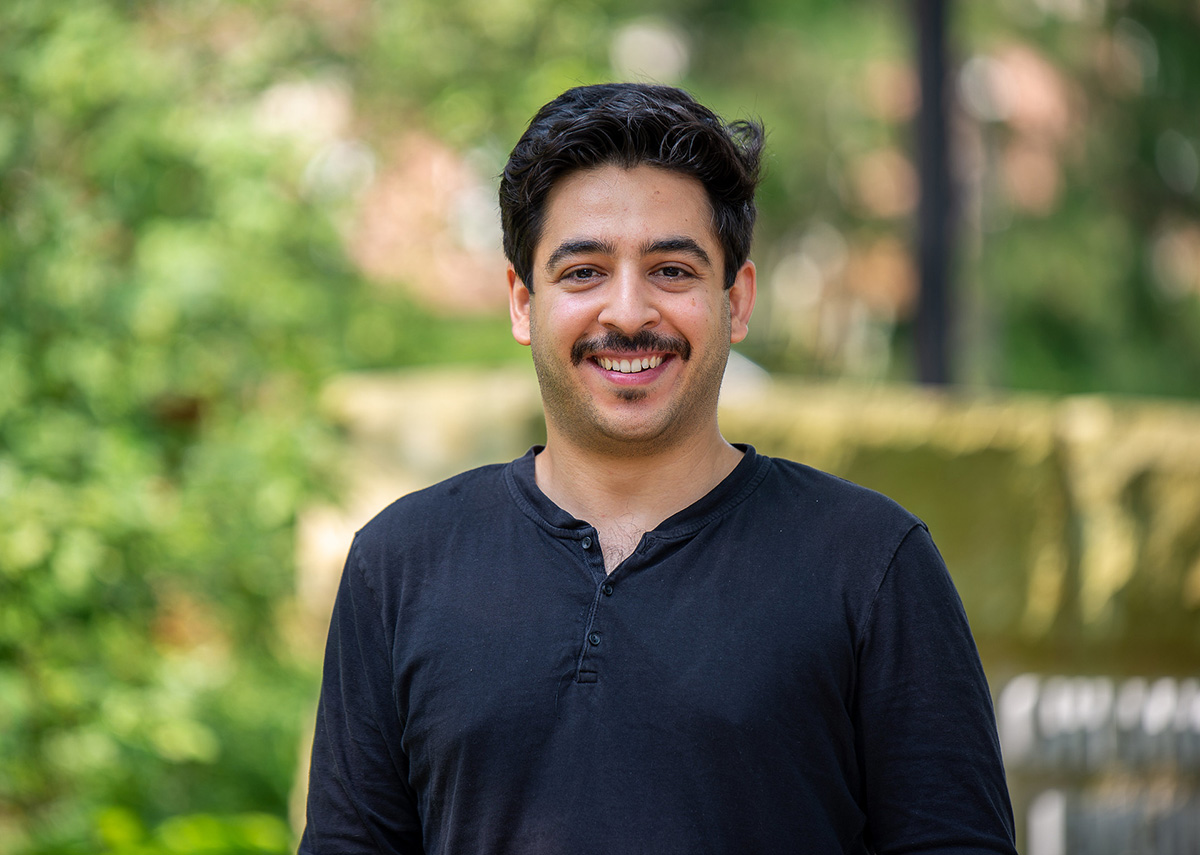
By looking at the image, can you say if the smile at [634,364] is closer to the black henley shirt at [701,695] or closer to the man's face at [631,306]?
the man's face at [631,306]

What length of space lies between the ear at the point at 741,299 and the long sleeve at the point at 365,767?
630 millimetres

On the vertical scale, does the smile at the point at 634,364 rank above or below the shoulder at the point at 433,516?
above

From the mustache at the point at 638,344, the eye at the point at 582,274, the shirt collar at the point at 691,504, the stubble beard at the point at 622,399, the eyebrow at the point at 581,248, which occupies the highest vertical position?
the eyebrow at the point at 581,248

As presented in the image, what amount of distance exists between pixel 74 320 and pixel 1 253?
266mm

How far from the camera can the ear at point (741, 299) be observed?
179 centimetres

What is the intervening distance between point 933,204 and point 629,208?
2899mm

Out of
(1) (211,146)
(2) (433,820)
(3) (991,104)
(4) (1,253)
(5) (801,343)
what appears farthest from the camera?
(5) (801,343)

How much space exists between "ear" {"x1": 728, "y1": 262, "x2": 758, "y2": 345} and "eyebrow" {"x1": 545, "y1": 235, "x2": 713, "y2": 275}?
0.13 metres

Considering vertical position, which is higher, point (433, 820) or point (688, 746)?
point (688, 746)

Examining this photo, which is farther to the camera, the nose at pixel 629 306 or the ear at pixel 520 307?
the ear at pixel 520 307

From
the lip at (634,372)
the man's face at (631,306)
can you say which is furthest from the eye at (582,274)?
the lip at (634,372)

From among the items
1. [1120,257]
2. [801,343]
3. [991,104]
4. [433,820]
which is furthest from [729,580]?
[801,343]

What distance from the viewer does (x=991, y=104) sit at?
47.0ft

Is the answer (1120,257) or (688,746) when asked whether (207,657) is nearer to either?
(688,746)
